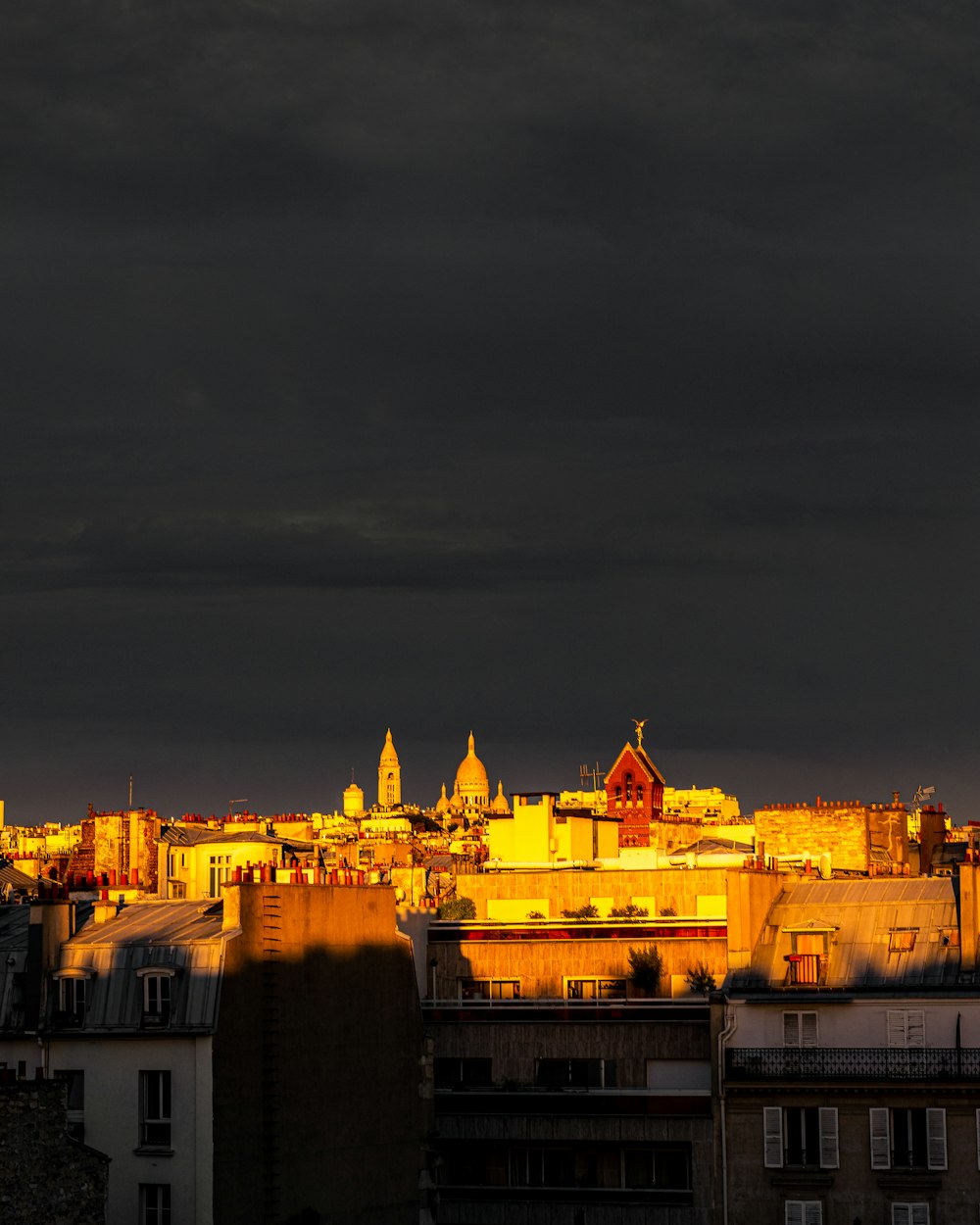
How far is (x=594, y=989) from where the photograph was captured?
92625mm

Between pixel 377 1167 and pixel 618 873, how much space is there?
21.5 metres

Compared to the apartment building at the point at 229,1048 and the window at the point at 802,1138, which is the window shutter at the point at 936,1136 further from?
the apartment building at the point at 229,1048

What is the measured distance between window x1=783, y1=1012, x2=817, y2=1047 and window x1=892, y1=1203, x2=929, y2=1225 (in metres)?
6.16

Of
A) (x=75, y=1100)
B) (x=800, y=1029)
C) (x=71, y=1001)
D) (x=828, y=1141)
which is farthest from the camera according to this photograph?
(x=800, y=1029)

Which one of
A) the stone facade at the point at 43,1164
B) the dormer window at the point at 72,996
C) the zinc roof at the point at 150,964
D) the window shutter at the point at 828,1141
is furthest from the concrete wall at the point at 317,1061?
the window shutter at the point at 828,1141

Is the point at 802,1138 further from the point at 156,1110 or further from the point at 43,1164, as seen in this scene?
the point at 43,1164

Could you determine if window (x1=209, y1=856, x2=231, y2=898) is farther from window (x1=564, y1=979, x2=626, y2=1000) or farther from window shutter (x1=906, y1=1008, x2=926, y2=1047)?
window shutter (x1=906, y1=1008, x2=926, y2=1047)

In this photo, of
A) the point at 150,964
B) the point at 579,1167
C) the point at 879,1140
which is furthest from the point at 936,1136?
the point at 150,964

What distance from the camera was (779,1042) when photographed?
83938 millimetres

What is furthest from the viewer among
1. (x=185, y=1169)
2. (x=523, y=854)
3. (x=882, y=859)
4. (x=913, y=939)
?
(x=523, y=854)

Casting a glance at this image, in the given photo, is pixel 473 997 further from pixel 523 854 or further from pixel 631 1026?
pixel 523 854

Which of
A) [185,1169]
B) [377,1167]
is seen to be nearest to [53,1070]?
[185,1169]

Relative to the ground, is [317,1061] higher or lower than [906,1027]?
lower

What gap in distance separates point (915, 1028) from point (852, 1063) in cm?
237
